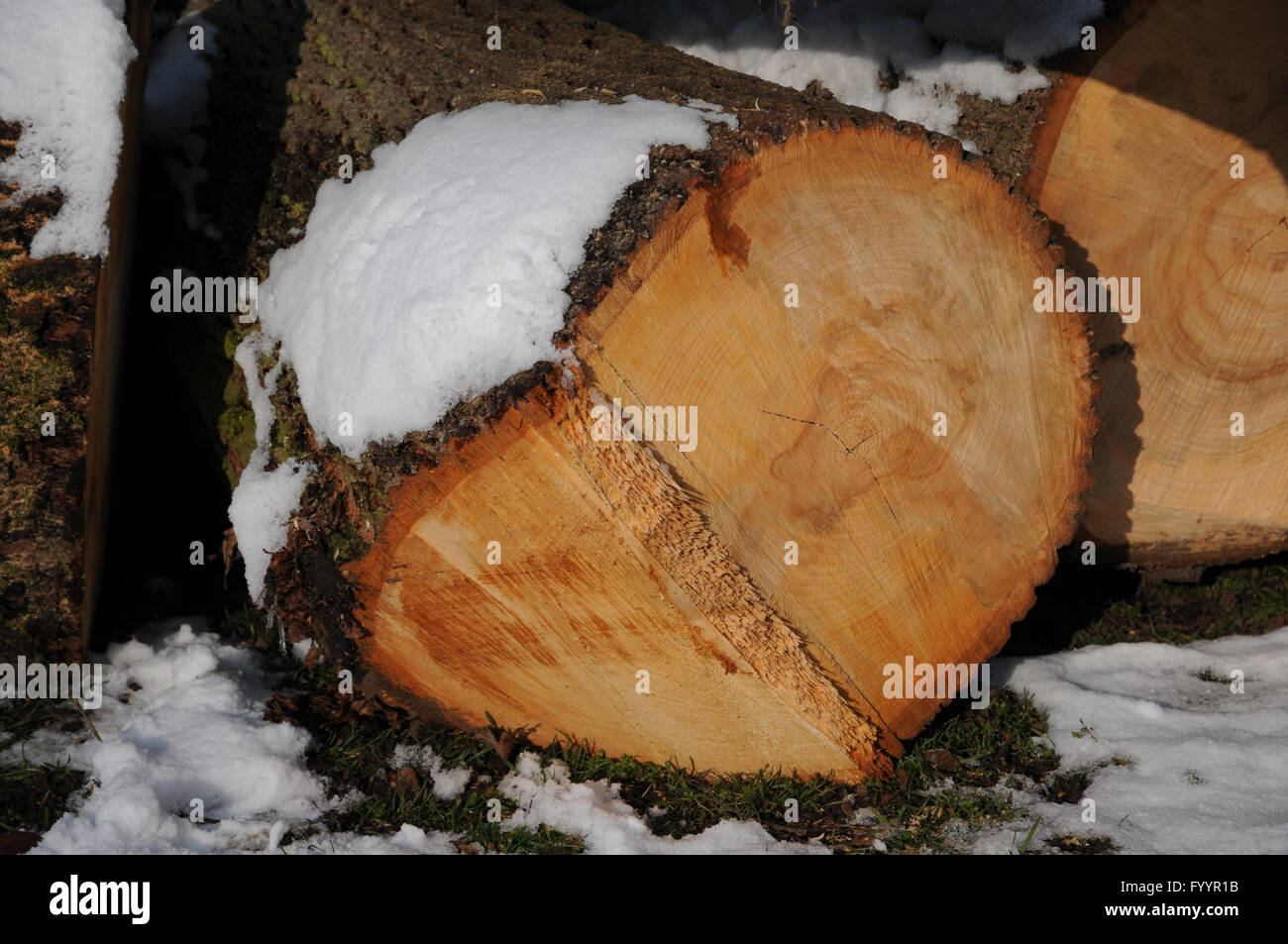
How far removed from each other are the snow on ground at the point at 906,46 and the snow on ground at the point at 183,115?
5.67ft

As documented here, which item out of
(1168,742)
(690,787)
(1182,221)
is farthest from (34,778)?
(1182,221)

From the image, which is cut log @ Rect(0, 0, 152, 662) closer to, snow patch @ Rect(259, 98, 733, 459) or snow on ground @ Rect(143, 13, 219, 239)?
snow on ground @ Rect(143, 13, 219, 239)

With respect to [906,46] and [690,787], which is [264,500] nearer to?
[690,787]

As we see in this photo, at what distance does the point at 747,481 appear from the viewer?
2.38 metres

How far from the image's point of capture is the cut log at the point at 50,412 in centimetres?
260

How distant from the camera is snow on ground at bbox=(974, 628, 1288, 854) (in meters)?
2.42

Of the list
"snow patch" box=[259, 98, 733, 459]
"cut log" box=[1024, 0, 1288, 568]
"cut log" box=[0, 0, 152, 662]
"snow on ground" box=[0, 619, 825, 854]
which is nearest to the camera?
"snow patch" box=[259, 98, 733, 459]

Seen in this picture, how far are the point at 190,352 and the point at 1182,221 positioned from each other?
3.04 metres

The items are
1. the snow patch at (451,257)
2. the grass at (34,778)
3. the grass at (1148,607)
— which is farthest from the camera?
the grass at (1148,607)

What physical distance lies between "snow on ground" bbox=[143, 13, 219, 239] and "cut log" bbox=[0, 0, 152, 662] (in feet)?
0.71

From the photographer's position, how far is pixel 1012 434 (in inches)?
103

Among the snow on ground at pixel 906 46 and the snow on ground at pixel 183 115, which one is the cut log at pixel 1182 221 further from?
the snow on ground at pixel 183 115

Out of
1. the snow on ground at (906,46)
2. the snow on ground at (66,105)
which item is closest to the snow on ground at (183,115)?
the snow on ground at (66,105)

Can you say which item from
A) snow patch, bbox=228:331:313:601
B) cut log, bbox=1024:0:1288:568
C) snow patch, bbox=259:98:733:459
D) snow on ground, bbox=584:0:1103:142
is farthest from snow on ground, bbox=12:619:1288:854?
A: snow on ground, bbox=584:0:1103:142
